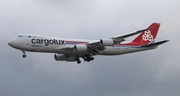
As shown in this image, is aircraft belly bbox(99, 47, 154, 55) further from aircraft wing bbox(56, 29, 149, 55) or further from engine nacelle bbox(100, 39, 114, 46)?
engine nacelle bbox(100, 39, 114, 46)

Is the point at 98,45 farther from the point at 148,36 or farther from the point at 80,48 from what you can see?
the point at 148,36

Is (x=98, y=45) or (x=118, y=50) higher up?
(x=98, y=45)

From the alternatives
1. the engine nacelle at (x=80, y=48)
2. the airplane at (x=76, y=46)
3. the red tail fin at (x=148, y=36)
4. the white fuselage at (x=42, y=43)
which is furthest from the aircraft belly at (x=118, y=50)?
the white fuselage at (x=42, y=43)

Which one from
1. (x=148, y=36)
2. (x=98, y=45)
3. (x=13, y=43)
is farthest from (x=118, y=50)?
(x=13, y=43)

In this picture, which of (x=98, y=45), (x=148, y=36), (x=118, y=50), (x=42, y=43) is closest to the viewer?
(x=42, y=43)

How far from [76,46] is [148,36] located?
1728 cm

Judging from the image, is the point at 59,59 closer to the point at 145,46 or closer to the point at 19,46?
the point at 19,46

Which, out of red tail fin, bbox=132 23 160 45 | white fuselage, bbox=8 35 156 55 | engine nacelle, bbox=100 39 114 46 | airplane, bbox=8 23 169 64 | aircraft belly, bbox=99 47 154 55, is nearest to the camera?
white fuselage, bbox=8 35 156 55

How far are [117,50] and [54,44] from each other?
39.8ft

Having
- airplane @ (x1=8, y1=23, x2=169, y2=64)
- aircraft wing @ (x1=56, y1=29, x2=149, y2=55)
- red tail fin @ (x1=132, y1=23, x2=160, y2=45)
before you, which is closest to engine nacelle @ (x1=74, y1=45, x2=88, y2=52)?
airplane @ (x1=8, y1=23, x2=169, y2=64)

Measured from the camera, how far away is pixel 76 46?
7169cm

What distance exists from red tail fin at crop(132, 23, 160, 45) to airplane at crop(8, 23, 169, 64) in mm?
1895

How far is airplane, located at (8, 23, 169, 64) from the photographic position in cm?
7075

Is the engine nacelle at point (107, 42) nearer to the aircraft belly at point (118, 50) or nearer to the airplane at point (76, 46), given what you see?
the airplane at point (76, 46)
